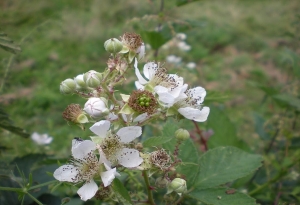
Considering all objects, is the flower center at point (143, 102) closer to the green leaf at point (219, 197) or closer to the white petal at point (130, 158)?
the white petal at point (130, 158)

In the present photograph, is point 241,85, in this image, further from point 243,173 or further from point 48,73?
point 243,173

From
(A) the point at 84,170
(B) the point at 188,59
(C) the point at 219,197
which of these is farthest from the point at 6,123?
(B) the point at 188,59

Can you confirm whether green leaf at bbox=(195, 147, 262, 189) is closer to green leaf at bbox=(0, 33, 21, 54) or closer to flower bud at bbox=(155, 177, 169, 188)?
flower bud at bbox=(155, 177, 169, 188)

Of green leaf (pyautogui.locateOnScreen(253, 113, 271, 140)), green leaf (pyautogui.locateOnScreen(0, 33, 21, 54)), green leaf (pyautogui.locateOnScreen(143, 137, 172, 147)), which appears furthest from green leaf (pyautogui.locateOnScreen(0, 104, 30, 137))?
green leaf (pyautogui.locateOnScreen(253, 113, 271, 140))

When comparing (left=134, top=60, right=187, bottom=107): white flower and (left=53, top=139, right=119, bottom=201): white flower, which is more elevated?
(left=134, top=60, right=187, bottom=107): white flower

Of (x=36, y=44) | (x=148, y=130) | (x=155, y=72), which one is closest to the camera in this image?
(x=155, y=72)

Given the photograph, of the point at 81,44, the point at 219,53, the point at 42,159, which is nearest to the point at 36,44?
the point at 81,44

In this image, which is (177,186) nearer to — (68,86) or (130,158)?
(130,158)

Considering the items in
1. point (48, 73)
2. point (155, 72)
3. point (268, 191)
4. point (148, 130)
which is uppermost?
point (155, 72)

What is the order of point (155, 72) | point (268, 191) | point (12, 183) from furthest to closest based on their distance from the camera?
point (268, 191) < point (12, 183) < point (155, 72)
